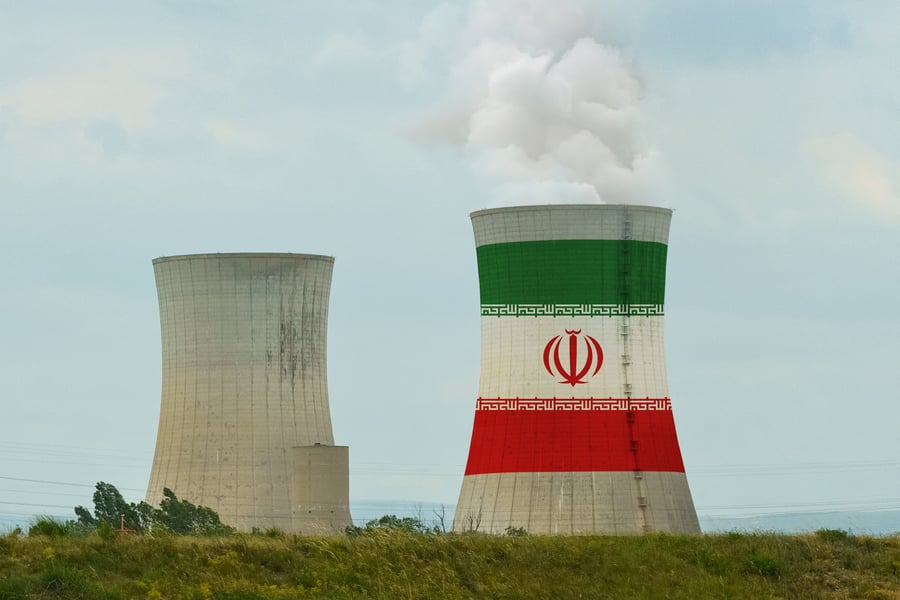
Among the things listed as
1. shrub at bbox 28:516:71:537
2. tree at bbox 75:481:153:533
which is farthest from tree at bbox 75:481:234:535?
shrub at bbox 28:516:71:537

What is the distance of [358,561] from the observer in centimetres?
1642

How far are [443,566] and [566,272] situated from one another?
13084mm

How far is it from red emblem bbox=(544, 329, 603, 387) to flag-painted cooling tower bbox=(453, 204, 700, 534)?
18mm

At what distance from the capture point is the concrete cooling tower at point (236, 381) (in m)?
32.8

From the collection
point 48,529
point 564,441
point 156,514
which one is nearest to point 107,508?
Answer: point 156,514

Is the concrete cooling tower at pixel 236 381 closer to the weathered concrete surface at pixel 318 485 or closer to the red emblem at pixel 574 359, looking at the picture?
the weathered concrete surface at pixel 318 485

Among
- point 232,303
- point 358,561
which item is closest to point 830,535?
point 358,561

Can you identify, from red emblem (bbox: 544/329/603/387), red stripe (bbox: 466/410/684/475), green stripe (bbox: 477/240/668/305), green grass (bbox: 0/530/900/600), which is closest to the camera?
green grass (bbox: 0/530/900/600)

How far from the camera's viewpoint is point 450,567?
1666cm

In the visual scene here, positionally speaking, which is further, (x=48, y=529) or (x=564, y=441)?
(x=564, y=441)

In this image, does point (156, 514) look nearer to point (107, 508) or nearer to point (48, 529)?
point (107, 508)

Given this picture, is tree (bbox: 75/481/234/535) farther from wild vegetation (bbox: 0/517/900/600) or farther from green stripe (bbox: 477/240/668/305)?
wild vegetation (bbox: 0/517/900/600)

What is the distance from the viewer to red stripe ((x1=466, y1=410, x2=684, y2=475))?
94.8 feet

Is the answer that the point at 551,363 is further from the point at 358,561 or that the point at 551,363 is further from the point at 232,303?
the point at 358,561
